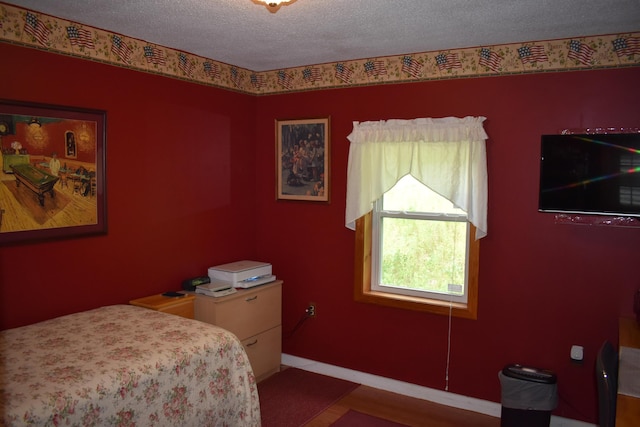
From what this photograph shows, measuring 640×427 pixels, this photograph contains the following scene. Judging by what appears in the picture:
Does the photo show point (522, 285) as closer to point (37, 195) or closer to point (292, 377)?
point (292, 377)

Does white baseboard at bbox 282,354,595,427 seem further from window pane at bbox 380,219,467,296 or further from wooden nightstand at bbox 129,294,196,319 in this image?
wooden nightstand at bbox 129,294,196,319

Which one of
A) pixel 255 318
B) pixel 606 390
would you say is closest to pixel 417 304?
pixel 255 318

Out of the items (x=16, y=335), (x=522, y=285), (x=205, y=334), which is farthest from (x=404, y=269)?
(x=16, y=335)

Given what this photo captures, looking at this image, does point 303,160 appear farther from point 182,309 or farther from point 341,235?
point 182,309

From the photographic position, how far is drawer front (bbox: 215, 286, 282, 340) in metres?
3.45

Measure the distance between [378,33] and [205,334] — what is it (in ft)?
6.57

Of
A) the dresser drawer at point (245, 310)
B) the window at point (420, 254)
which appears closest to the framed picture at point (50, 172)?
the dresser drawer at point (245, 310)

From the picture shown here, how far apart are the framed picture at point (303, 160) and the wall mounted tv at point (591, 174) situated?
5.34 ft

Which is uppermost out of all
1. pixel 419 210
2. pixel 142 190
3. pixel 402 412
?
pixel 142 190

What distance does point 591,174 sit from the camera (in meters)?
2.81

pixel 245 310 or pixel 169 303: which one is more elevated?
pixel 169 303

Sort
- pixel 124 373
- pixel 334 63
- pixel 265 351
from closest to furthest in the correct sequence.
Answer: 1. pixel 124 373
2. pixel 334 63
3. pixel 265 351

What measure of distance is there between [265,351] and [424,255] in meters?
1.47

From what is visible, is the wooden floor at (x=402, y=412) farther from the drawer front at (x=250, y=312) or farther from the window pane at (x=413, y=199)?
the window pane at (x=413, y=199)
